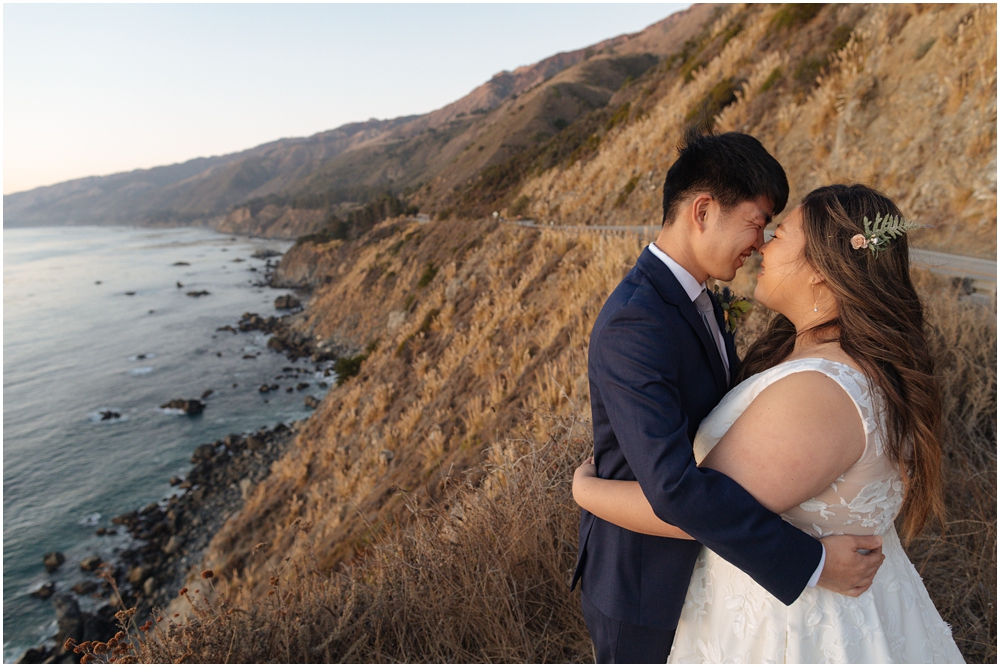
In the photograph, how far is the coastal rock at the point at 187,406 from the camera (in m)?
22.0

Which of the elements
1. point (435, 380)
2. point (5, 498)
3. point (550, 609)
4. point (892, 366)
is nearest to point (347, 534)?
point (435, 380)

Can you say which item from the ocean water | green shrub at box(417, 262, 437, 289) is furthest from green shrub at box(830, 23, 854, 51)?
the ocean water

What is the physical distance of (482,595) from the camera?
8.95ft

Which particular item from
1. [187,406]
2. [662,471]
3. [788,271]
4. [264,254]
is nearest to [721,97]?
[788,271]

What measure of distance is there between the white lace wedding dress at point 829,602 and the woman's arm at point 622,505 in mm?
301

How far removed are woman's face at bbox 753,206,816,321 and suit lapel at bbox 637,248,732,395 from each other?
0.22 metres

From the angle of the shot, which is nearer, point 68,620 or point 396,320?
point 68,620

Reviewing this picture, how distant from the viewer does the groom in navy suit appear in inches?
48.9

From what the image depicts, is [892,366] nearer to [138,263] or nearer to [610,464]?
[610,464]

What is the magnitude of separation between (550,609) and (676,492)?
78.5 inches

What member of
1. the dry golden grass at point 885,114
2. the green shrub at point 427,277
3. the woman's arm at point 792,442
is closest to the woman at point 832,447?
the woman's arm at point 792,442

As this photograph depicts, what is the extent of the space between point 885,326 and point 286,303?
4304 centimetres

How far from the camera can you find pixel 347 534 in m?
7.65

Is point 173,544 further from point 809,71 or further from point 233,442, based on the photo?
point 809,71
